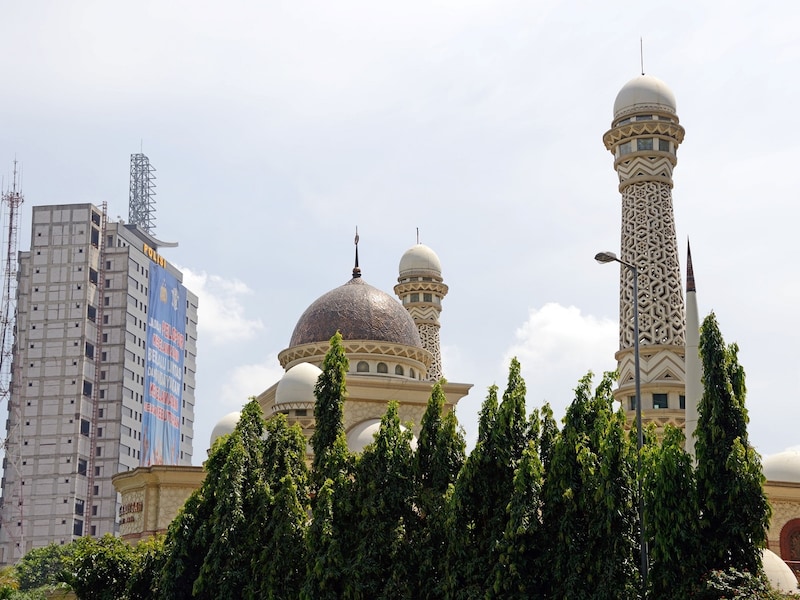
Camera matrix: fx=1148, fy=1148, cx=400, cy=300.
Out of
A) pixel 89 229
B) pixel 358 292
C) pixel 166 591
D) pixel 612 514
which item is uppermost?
pixel 89 229

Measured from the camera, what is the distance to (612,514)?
63.3ft

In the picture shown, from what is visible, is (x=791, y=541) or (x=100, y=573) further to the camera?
(x=791, y=541)

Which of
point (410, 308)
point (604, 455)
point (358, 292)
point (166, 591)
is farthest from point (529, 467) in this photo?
point (410, 308)

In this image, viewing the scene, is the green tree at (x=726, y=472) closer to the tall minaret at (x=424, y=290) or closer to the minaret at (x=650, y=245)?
the minaret at (x=650, y=245)

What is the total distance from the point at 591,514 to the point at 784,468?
16.3 m

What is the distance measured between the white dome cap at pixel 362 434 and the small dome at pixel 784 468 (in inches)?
425

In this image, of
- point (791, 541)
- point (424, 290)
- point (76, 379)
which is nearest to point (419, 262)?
point (424, 290)

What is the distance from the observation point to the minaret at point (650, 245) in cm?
3641

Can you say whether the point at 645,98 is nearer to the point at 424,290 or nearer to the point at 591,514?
the point at 424,290

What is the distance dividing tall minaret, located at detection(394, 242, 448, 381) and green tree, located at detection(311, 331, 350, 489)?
91.8 feet

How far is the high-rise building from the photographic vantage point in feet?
250

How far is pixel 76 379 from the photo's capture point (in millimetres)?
77562

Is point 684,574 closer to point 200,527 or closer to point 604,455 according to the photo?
point 604,455

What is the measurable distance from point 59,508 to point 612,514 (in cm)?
6281
